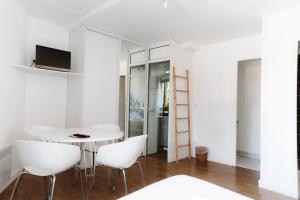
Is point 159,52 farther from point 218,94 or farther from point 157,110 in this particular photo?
point 218,94

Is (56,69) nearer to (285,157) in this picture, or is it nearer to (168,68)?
(168,68)

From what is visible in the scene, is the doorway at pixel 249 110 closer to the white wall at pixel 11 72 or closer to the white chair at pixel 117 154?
the white chair at pixel 117 154

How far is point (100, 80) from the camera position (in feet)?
12.0

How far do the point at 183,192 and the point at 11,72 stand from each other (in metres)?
2.77

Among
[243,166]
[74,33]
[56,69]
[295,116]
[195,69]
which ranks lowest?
[243,166]

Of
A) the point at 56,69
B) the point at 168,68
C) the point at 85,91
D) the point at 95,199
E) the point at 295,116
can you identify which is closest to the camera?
the point at 95,199

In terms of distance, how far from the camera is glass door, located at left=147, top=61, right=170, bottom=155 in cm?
438

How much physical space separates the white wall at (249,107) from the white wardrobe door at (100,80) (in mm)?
2977

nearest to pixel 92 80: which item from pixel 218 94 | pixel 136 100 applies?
pixel 136 100

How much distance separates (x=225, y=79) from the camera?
407cm

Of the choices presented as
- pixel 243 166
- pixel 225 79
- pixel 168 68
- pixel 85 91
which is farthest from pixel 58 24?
pixel 243 166

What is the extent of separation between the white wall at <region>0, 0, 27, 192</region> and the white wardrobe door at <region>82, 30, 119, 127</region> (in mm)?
921

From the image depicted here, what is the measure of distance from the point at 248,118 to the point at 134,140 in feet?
11.7

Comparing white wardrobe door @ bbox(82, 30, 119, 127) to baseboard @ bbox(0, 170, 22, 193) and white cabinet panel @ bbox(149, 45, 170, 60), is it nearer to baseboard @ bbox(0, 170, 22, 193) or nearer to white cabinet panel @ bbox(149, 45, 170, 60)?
white cabinet panel @ bbox(149, 45, 170, 60)
